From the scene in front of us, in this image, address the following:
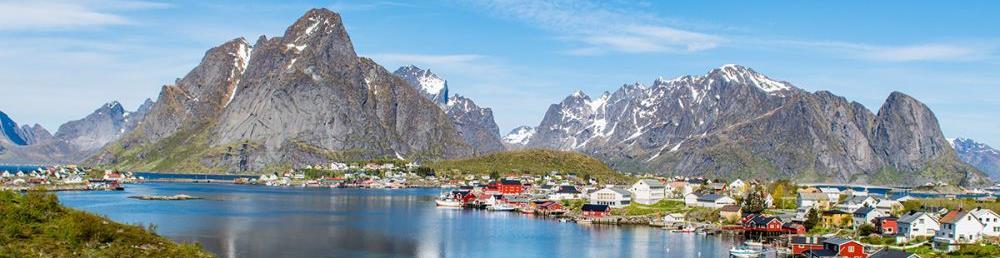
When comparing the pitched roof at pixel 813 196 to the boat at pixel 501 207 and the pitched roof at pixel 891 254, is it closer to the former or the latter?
the boat at pixel 501 207

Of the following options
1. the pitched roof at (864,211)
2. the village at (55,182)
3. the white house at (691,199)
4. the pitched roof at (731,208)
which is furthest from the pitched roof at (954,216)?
the village at (55,182)

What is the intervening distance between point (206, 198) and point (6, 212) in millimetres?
82186

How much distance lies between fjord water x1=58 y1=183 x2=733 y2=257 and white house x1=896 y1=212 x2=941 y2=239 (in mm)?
10601

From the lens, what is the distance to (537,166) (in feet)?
611

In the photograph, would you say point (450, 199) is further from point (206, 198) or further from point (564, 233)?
point (564, 233)

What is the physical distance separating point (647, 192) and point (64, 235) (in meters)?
79.0

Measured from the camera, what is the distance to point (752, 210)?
76000mm

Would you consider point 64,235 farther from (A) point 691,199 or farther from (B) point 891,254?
(A) point 691,199

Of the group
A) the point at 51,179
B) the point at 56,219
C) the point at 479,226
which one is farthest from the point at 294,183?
the point at 56,219

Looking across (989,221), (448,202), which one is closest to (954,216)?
(989,221)

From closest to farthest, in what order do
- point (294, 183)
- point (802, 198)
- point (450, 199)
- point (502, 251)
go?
point (502, 251), point (802, 198), point (450, 199), point (294, 183)

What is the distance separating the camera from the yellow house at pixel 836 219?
68625 millimetres

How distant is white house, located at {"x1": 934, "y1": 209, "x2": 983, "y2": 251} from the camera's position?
5216 centimetres

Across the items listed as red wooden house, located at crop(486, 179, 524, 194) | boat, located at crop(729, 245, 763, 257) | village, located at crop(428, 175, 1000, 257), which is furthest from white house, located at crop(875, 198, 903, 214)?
red wooden house, located at crop(486, 179, 524, 194)
